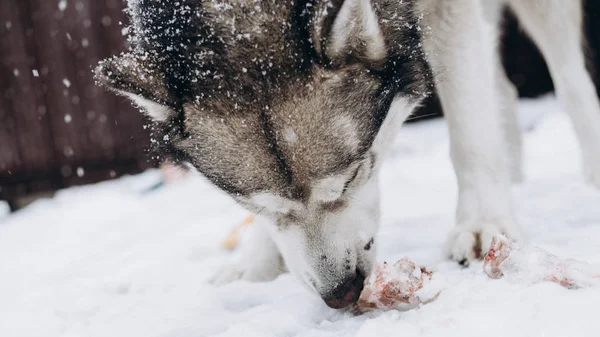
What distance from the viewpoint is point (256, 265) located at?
285 cm

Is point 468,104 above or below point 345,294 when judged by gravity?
above

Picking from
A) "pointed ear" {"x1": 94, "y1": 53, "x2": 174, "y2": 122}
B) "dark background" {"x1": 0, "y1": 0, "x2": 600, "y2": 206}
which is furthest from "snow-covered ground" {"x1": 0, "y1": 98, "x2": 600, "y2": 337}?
"dark background" {"x1": 0, "y1": 0, "x2": 600, "y2": 206}

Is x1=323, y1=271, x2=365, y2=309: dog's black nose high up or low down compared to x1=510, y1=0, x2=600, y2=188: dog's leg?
down

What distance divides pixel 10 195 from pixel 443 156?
5.20m

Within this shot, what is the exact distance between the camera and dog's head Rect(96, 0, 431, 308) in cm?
199

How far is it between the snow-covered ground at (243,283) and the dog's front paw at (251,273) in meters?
0.11

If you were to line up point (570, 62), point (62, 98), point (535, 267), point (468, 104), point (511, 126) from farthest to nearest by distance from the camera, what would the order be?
point (62, 98) → point (511, 126) → point (570, 62) → point (468, 104) → point (535, 267)

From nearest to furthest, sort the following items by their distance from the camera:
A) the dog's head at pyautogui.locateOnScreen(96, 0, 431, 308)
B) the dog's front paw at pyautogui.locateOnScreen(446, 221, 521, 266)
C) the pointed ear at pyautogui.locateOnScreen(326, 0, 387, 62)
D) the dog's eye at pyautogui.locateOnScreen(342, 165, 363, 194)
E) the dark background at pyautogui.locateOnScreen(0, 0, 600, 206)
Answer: the pointed ear at pyautogui.locateOnScreen(326, 0, 387, 62) → the dog's head at pyautogui.locateOnScreen(96, 0, 431, 308) → the dog's eye at pyautogui.locateOnScreen(342, 165, 363, 194) → the dog's front paw at pyautogui.locateOnScreen(446, 221, 521, 266) → the dark background at pyautogui.locateOnScreen(0, 0, 600, 206)

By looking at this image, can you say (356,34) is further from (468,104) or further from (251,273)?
(251,273)

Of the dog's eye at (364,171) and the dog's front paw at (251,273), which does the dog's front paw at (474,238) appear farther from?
the dog's front paw at (251,273)

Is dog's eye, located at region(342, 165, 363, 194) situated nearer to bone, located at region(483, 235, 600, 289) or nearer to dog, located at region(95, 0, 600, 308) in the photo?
dog, located at region(95, 0, 600, 308)

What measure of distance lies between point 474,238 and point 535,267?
0.51 metres

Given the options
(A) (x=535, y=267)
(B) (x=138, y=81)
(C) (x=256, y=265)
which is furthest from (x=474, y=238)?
(B) (x=138, y=81)

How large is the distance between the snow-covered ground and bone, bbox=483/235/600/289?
0.05m
